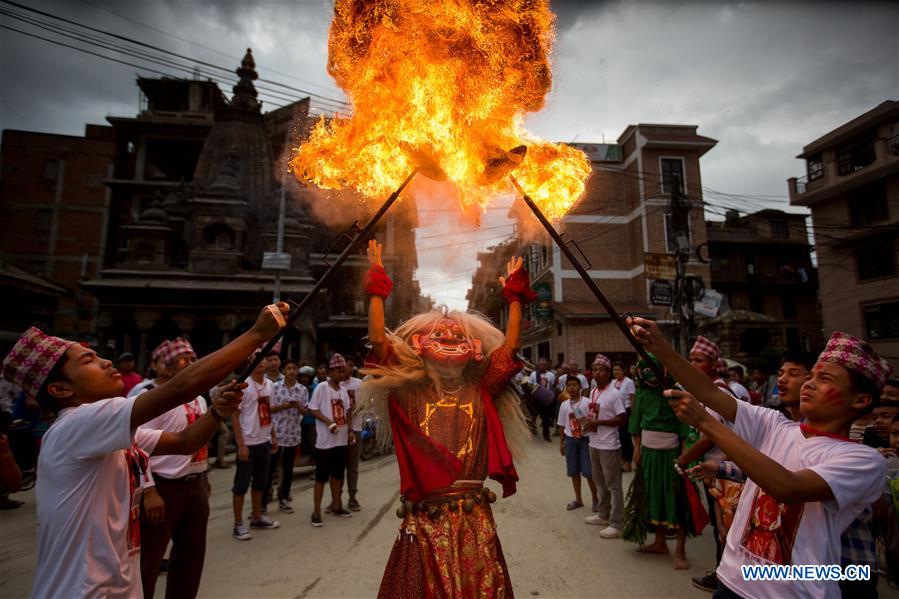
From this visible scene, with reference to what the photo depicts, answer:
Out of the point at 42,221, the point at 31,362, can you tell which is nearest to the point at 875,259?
the point at 31,362

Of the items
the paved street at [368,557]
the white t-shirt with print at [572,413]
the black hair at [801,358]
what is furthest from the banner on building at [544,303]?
the black hair at [801,358]

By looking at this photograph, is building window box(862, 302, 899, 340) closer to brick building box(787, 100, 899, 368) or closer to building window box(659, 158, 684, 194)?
brick building box(787, 100, 899, 368)

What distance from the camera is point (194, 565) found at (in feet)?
13.6

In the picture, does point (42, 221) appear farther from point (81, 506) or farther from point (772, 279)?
point (772, 279)

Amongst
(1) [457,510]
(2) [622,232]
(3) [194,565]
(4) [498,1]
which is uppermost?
(2) [622,232]

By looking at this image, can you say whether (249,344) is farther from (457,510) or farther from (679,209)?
(679,209)

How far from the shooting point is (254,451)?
683 centimetres

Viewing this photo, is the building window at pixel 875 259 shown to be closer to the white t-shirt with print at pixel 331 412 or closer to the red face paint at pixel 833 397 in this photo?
the white t-shirt with print at pixel 331 412

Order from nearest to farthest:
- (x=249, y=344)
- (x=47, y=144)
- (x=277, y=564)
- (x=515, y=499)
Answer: (x=249, y=344), (x=277, y=564), (x=515, y=499), (x=47, y=144)

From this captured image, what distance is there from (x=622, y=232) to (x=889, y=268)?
1268 centimetres

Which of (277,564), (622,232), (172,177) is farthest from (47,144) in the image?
(277,564)

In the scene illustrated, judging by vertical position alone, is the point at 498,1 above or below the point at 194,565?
above

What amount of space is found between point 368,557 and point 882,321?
2801 centimetres

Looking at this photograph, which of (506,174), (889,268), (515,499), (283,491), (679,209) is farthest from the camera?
(889,268)
